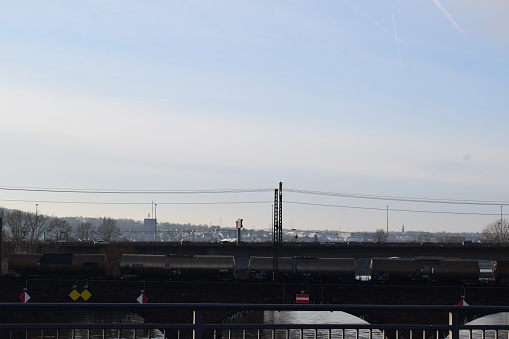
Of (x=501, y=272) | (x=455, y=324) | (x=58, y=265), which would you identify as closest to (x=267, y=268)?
(x=58, y=265)

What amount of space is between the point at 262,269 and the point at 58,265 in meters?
21.0

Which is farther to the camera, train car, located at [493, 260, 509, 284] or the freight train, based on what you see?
the freight train

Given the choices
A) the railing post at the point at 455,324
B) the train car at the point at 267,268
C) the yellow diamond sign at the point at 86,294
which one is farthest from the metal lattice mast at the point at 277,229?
the railing post at the point at 455,324

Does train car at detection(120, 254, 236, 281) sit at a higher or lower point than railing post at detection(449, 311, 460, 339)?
lower

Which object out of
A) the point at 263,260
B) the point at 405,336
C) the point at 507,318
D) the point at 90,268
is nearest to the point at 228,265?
the point at 263,260

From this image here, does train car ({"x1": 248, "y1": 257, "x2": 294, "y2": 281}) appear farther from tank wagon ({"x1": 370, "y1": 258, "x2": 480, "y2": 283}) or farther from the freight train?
tank wagon ({"x1": 370, "y1": 258, "x2": 480, "y2": 283})

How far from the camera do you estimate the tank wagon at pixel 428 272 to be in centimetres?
6519

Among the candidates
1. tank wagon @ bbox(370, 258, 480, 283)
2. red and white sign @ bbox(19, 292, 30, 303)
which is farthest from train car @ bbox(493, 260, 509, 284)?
red and white sign @ bbox(19, 292, 30, 303)

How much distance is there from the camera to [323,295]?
195ft

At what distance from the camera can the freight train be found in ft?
214

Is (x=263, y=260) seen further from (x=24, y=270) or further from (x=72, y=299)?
(x=24, y=270)

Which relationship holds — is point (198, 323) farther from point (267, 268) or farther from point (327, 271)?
point (267, 268)

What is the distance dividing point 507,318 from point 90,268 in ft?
193

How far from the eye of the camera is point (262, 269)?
67812 millimetres
